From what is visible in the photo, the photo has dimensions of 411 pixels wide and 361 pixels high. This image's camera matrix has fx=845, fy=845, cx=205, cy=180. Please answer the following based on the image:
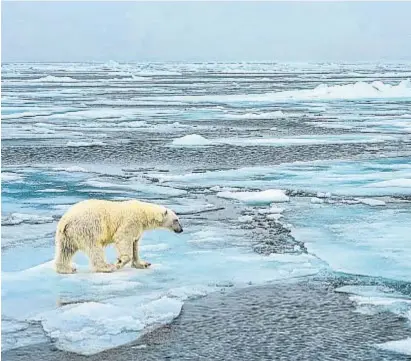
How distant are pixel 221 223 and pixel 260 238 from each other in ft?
2.49

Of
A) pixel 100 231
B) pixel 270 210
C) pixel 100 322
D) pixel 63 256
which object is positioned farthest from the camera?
pixel 270 210

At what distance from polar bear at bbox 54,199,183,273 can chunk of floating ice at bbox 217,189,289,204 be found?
285 cm

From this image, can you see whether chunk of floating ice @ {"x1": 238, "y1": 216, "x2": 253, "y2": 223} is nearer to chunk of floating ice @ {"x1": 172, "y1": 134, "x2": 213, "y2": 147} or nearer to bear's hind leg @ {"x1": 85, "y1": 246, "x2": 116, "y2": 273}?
bear's hind leg @ {"x1": 85, "y1": 246, "x2": 116, "y2": 273}

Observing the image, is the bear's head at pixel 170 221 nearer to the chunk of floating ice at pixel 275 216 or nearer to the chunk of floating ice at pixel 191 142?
the chunk of floating ice at pixel 275 216

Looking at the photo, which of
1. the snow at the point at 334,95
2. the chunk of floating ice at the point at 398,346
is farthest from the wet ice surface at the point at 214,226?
the snow at the point at 334,95

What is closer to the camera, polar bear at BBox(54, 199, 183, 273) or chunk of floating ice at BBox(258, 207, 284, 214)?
polar bear at BBox(54, 199, 183, 273)

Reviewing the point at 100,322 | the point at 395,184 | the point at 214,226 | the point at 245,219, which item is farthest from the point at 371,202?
the point at 100,322

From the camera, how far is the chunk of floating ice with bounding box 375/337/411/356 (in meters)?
4.41

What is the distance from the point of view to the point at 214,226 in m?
7.62

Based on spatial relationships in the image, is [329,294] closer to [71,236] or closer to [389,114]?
[71,236]

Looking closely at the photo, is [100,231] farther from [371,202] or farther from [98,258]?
[371,202]

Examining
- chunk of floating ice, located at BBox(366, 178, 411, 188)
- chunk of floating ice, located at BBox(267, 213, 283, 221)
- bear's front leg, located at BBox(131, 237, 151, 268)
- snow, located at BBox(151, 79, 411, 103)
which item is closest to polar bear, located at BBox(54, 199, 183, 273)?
bear's front leg, located at BBox(131, 237, 151, 268)

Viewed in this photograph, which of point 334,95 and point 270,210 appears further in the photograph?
point 334,95

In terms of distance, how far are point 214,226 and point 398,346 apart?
3.33 m
